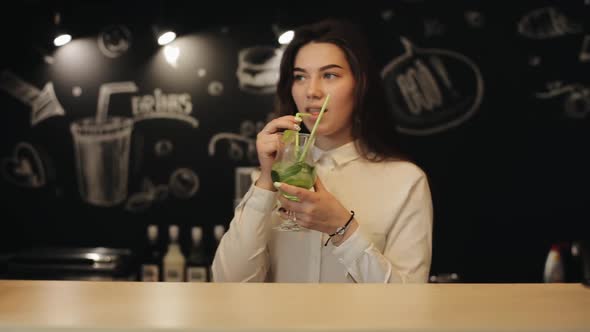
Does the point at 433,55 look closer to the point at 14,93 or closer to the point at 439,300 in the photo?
the point at 14,93

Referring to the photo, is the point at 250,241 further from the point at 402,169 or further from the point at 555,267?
the point at 555,267

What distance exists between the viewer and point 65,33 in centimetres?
383

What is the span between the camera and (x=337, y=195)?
2.05 metres

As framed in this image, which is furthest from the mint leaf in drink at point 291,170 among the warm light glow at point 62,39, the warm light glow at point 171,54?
the warm light glow at point 62,39

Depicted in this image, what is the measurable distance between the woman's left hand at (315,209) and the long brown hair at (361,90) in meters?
0.39

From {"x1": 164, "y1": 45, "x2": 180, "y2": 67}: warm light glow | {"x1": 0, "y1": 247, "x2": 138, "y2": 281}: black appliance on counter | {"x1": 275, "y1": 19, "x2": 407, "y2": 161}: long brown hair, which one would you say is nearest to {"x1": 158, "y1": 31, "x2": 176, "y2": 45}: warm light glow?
{"x1": 164, "y1": 45, "x2": 180, "y2": 67}: warm light glow

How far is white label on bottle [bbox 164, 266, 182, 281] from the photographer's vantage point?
3496 mm

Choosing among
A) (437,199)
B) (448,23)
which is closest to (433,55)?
(448,23)

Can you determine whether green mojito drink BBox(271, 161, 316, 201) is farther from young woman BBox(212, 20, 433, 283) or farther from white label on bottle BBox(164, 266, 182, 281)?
white label on bottle BBox(164, 266, 182, 281)

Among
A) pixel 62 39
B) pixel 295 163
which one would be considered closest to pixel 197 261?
pixel 62 39

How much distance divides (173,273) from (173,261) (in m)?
0.07

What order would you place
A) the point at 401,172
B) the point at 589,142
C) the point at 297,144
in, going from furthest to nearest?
the point at 589,142
the point at 401,172
the point at 297,144

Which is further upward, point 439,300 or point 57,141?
point 57,141

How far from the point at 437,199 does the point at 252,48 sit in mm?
1309
